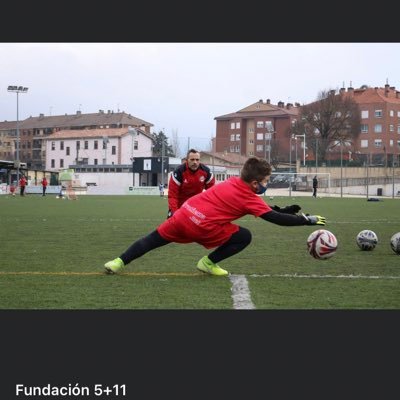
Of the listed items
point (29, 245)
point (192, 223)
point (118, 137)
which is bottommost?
point (29, 245)

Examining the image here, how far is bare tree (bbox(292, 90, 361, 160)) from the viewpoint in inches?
3750

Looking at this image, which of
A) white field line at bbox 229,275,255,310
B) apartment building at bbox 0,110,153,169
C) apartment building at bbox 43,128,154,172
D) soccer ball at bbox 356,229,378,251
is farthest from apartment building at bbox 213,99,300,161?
white field line at bbox 229,275,255,310

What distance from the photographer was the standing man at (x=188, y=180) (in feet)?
33.2

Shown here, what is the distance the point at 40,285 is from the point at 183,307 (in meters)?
2.13

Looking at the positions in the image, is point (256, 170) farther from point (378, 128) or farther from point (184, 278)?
point (378, 128)

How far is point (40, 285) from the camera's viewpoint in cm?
716

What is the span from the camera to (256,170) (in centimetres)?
728

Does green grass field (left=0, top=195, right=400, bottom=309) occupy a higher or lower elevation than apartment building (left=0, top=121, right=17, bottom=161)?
lower

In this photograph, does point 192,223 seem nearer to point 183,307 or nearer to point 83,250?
point 183,307

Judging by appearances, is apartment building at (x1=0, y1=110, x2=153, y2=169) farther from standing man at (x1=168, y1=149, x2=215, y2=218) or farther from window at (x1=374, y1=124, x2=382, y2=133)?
standing man at (x1=168, y1=149, x2=215, y2=218)

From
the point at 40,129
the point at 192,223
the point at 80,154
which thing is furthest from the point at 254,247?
the point at 40,129

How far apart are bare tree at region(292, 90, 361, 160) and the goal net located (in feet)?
108

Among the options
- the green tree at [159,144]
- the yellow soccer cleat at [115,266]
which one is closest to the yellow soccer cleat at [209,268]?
the yellow soccer cleat at [115,266]

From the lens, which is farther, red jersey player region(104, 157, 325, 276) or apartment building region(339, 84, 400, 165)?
apartment building region(339, 84, 400, 165)
